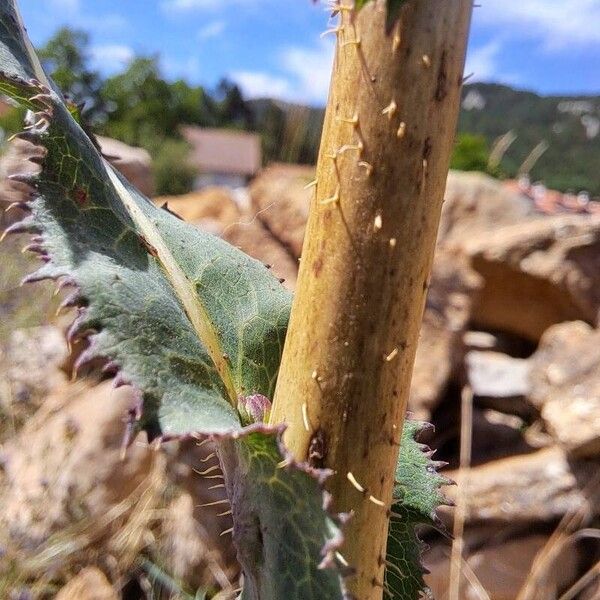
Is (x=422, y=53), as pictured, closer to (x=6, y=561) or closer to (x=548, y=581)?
(x=6, y=561)

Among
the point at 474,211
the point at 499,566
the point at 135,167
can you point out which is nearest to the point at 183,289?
the point at 499,566

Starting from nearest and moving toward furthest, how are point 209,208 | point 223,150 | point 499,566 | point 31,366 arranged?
point 499,566
point 31,366
point 209,208
point 223,150

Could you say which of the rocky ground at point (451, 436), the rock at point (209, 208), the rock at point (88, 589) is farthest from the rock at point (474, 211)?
the rock at point (88, 589)

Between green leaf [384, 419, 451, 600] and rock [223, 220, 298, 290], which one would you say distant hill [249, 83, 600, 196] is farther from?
green leaf [384, 419, 451, 600]

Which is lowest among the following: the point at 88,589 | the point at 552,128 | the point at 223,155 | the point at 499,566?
the point at 499,566

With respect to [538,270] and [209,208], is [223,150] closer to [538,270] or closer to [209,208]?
[209,208]

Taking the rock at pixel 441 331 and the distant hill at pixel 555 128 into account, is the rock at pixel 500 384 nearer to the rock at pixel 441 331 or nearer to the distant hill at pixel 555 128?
the rock at pixel 441 331
